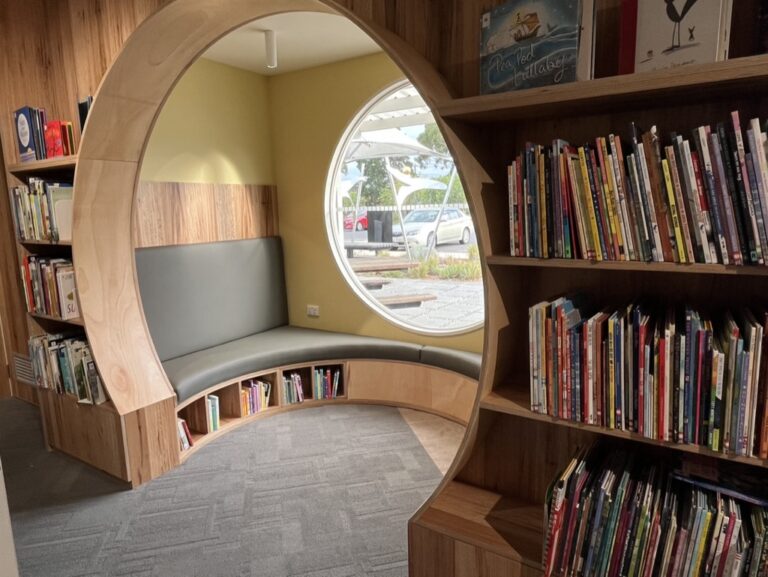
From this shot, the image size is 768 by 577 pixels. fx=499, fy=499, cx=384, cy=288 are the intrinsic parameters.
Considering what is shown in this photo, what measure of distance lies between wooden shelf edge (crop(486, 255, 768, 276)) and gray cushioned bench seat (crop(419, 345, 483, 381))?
2.08 metres

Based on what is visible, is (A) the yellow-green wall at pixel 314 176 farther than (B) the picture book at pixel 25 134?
Yes

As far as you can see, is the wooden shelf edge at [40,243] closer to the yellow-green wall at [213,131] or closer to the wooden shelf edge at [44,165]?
the wooden shelf edge at [44,165]

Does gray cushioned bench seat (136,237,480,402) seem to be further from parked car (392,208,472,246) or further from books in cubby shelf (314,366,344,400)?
parked car (392,208,472,246)

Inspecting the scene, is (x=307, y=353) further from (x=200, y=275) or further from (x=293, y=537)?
(x=293, y=537)

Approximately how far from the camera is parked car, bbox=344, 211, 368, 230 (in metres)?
4.57

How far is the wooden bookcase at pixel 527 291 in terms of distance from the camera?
45.4 inches

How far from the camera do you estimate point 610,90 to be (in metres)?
1.09

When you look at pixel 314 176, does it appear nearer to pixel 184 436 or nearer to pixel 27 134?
pixel 27 134

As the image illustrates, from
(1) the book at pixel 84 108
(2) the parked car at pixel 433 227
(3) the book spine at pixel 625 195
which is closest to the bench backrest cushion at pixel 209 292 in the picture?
(1) the book at pixel 84 108

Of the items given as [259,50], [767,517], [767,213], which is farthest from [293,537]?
[259,50]

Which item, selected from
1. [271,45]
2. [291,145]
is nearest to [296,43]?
[271,45]

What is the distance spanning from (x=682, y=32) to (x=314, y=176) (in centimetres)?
349

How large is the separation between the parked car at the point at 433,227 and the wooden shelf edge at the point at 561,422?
2.75 m

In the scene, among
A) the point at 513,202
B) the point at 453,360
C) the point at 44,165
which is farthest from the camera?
the point at 453,360
